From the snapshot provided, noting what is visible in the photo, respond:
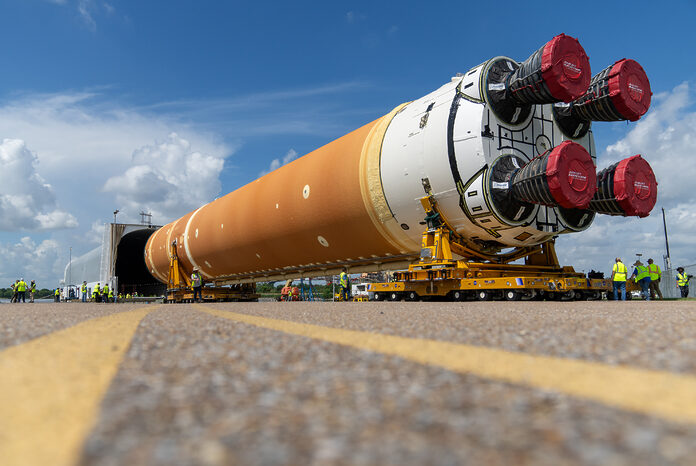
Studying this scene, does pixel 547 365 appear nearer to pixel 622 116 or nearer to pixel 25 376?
pixel 25 376

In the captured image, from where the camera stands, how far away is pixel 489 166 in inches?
341

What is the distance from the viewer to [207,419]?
49.6 inches

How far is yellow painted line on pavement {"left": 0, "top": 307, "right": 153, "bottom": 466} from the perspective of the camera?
1052 mm

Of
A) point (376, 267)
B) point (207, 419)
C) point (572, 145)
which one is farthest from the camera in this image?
point (376, 267)

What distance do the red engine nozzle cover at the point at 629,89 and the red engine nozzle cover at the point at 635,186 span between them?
93 centimetres

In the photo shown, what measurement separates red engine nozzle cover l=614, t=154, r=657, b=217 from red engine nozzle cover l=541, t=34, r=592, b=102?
1755 millimetres

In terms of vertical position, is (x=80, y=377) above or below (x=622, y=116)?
below

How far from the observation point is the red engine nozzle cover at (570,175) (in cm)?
786

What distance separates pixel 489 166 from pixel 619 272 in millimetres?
4867

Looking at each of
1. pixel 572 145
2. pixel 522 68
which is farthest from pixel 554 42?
pixel 572 145

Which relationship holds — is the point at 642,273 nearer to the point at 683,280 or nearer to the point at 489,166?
the point at 683,280

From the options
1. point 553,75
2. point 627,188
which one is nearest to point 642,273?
point 627,188

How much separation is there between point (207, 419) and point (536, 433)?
2.76ft

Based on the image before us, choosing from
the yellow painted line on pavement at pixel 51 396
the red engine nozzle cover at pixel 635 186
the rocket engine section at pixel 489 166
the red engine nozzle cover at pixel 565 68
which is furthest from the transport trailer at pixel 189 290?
the yellow painted line on pavement at pixel 51 396
